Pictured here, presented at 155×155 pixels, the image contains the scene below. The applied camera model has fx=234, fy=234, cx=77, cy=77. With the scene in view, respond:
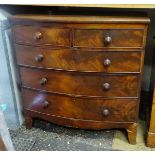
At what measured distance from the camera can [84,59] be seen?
1303 millimetres

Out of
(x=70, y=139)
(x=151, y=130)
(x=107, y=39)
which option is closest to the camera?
(x=107, y=39)

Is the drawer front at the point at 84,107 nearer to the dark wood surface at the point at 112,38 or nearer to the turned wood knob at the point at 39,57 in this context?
the turned wood knob at the point at 39,57

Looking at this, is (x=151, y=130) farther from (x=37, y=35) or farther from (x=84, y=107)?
(x=37, y=35)

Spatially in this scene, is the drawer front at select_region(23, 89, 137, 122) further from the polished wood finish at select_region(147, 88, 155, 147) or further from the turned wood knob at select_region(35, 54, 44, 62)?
the turned wood knob at select_region(35, 54, 44, 62)

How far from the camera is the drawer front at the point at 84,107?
4.60 ft

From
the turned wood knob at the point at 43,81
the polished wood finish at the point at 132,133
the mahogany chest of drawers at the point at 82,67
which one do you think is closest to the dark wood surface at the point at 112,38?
the mahogany chest of drawers at the point at 82,67

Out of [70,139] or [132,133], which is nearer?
[132,133]

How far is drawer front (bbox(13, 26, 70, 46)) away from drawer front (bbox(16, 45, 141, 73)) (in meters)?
0.04

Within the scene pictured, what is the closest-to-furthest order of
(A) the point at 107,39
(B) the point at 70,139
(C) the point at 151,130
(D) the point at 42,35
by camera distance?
1. (A) the point at 107,39
2. (D) the point at 42,35
3. (C) the point at 151,130
4. (B) the point at 70,139

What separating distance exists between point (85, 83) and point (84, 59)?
0.15 m

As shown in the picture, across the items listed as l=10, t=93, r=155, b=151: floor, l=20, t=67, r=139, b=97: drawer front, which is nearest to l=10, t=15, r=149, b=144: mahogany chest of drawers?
l=20, t=67, r=139, b=97: drawer front

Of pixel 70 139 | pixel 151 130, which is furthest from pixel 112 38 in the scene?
pixel 70 139
